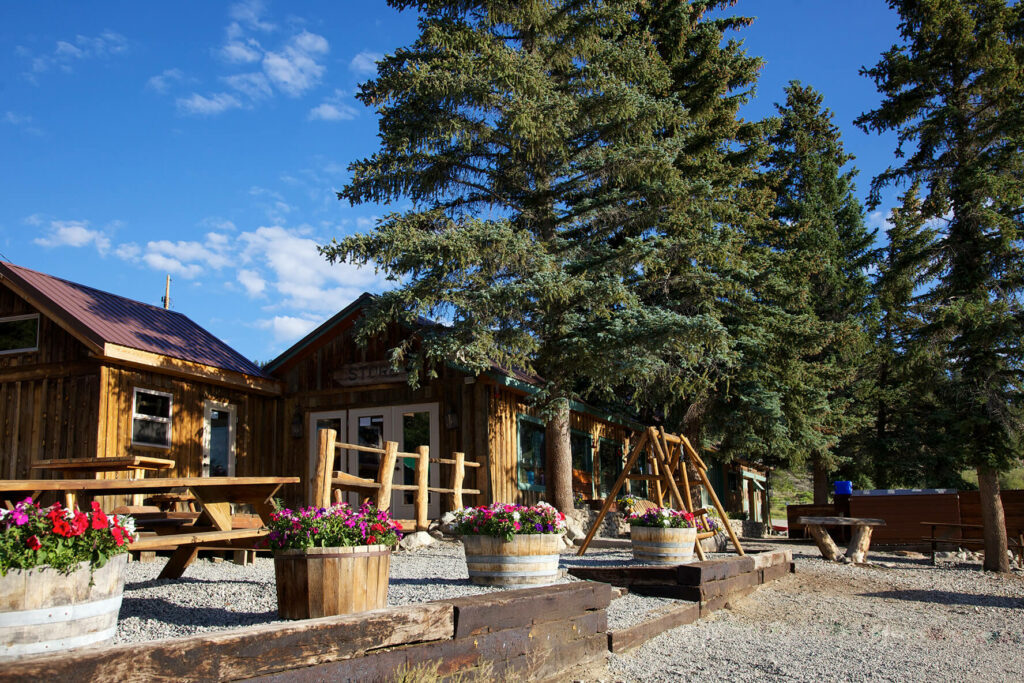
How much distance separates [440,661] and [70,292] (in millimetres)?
13012

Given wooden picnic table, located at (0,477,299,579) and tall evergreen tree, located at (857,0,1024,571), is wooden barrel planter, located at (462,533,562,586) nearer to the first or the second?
wooden picnic table, located at (0,477,299,579)

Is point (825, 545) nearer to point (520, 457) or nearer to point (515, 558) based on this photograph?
point (520, 457)

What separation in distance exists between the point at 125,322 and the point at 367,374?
4.43 meters

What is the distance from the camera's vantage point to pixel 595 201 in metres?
15.7

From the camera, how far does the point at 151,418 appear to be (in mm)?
13922

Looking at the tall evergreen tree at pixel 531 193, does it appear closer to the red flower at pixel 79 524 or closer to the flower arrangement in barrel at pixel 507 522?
the flower arrangement in barrel at pixel 507 522

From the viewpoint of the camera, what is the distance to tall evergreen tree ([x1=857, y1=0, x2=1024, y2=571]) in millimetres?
14289

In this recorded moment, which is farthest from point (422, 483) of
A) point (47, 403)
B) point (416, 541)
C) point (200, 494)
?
point (47, 403)

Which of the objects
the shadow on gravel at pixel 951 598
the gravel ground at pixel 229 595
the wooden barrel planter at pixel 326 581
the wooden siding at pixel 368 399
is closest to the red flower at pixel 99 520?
the gravel ground at pixel 229 595

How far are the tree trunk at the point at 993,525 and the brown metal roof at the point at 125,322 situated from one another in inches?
541

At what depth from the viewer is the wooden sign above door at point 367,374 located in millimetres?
15828

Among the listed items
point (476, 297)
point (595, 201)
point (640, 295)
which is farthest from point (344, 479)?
point (640, 295)

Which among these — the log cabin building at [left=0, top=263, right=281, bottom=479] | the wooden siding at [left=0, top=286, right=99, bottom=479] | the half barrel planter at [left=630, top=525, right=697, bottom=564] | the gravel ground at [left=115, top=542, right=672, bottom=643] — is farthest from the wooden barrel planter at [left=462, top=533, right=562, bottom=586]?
the wooden siding at [left=0, top=286, right=99, bottom=479]

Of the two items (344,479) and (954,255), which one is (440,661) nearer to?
(344,479)
